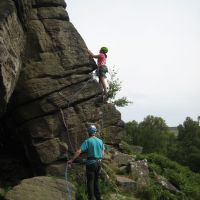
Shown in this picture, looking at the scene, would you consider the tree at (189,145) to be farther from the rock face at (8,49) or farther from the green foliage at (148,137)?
the rock face at (8,49)

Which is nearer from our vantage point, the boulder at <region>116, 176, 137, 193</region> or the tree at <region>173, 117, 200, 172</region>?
the boulder at <region>116, 176, 137, 193</region>

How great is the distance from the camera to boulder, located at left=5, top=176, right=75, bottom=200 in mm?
14904

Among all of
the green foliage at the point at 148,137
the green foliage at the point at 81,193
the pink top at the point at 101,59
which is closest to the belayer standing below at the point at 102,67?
the pink top at the point at 101,59

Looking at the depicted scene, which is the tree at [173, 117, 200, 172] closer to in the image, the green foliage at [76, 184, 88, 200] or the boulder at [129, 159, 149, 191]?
the boulder at [129, 159, 149, 191]

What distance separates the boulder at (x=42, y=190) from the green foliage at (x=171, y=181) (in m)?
4.89

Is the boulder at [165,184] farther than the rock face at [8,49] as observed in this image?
Yes

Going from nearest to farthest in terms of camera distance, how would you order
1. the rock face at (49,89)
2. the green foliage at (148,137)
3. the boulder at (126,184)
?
the rock face at (49,89)
the boulder at (126,184)
the green foliage at (148,137)

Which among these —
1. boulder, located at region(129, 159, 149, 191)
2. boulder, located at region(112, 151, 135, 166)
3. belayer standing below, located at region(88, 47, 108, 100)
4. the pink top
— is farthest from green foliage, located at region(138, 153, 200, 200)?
the pink top

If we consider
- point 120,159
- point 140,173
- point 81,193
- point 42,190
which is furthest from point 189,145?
point 42,190

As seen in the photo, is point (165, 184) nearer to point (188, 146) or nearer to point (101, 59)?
point (101, 59)

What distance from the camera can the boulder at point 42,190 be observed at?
1490 cm

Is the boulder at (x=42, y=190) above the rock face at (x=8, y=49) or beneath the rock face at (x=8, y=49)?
beneath

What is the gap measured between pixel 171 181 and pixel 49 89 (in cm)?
964

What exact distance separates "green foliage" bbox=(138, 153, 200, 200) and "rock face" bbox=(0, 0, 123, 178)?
4258mm
